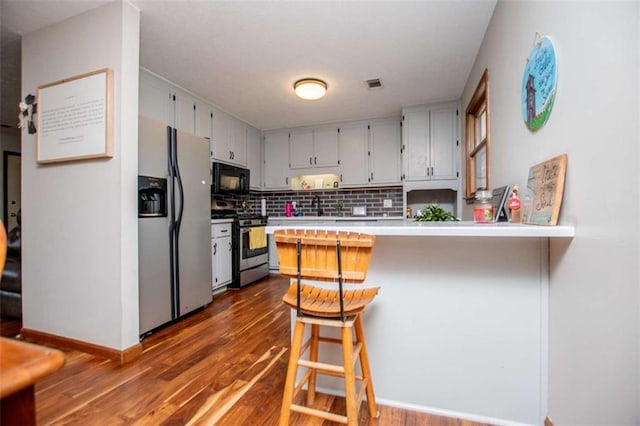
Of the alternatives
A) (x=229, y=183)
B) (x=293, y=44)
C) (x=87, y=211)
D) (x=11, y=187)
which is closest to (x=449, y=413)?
(x=87, y=211)

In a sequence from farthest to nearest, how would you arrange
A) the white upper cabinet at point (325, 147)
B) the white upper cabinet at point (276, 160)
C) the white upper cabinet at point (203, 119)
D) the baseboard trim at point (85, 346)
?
the white upper cabinet at point (276, 160) → the white upper cabinet at point (325, 147) → the white upper cabinet at point (203, 119) → the baseboard trim at point (85, 346)

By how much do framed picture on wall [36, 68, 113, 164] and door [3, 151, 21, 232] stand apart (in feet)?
12.8

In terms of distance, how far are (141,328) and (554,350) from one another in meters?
2.53

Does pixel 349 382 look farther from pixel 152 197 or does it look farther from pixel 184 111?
pixel 184 111

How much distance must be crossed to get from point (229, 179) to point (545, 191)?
343cm

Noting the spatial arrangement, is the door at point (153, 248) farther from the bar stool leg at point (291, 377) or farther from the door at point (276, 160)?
the door at point (276, 160)

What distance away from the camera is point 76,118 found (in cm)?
204

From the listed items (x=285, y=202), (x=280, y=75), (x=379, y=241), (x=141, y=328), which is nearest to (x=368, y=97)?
(x=280, y=75)

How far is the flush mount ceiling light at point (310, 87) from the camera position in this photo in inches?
119

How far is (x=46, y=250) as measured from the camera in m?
2.19

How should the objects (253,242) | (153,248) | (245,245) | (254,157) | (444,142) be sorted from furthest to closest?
(254,157) < (253,242) < (245,245) < (444,142) < (153,248)

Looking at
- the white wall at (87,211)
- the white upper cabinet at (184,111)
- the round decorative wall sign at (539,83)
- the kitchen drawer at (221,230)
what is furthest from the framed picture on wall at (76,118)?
the round decorative wall sign at (539,83)

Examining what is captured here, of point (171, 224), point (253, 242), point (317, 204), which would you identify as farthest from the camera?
point (317, 204)

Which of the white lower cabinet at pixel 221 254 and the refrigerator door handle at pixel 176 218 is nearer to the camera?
the refrigerator door handle at pixel 176 218
